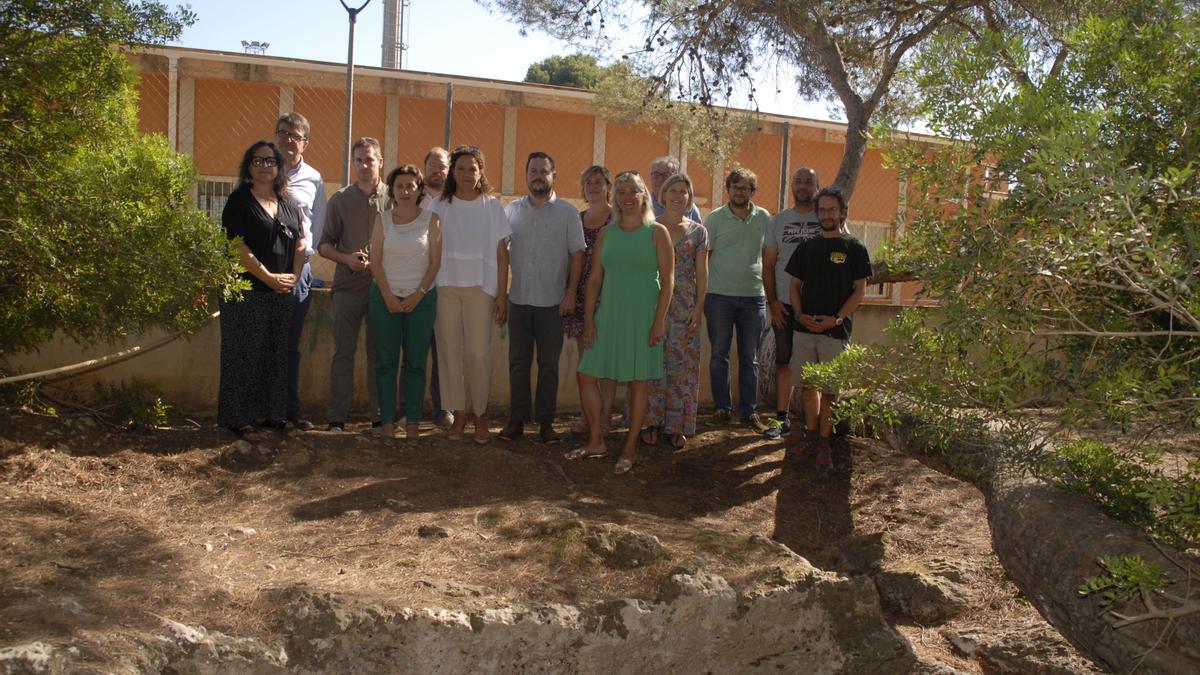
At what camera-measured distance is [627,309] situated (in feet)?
20.5

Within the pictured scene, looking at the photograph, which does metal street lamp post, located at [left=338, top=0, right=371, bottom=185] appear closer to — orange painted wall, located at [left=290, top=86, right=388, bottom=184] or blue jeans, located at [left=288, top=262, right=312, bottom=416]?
blue jeans, located at [left=288, top=262, right=312, bottom=416]

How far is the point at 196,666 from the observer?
340 centimetres

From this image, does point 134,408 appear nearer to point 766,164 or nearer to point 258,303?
point 258,303

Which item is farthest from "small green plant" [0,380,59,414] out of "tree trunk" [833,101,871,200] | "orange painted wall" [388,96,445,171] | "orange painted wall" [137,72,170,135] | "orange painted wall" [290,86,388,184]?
"orange painted wall" [388,96,445,171]

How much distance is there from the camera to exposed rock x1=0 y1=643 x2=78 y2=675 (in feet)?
9.96

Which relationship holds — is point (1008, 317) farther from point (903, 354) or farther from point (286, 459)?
point (286, 459)

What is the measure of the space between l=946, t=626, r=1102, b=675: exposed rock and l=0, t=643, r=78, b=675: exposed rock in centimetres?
366

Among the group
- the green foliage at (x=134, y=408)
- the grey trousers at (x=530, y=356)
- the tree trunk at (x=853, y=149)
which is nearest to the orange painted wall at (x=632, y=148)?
the tree trunk at (x=853, y=149)

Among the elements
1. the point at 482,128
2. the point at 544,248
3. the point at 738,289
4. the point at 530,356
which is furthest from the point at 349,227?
the point at 482,128

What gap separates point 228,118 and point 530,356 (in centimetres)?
902

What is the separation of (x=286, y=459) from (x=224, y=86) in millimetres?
9699

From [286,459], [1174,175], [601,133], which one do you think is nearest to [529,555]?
[286,459]

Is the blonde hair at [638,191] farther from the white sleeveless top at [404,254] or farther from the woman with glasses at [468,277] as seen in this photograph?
the white sleeveless top at [404,254]

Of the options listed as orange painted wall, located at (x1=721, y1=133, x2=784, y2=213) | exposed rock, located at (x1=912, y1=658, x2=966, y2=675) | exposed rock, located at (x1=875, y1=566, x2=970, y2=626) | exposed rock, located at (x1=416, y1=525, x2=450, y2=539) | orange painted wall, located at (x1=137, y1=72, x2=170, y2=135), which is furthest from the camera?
orange painted wall, located at (x1=721, y1=133, x2=784, y2=213)
